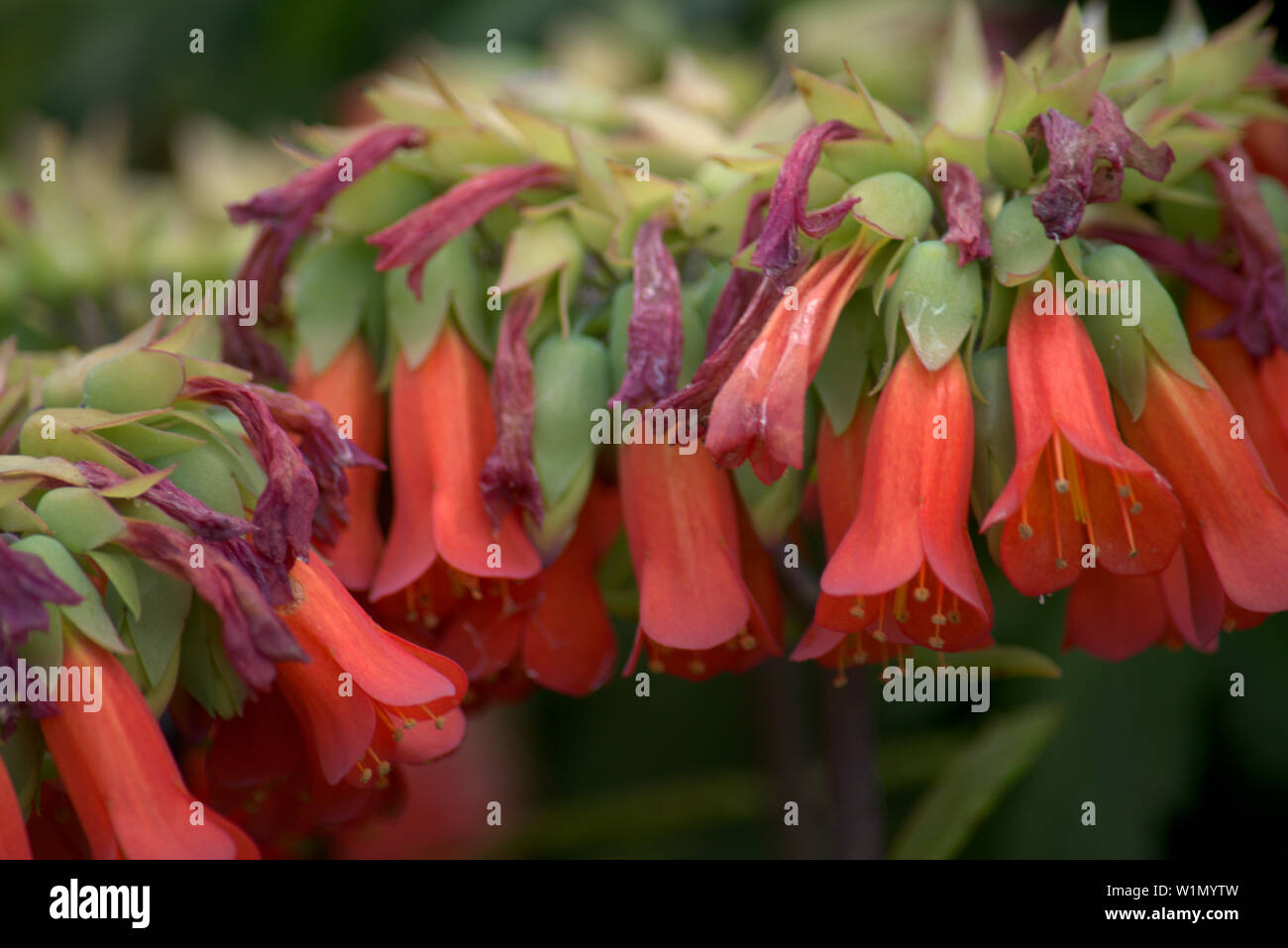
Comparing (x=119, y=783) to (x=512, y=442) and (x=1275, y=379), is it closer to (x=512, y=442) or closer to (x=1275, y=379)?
(x=512, y=442)

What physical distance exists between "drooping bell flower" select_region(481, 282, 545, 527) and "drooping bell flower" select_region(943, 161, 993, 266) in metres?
0.22

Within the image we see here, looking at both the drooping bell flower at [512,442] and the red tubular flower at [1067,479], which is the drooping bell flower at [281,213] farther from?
the red tubular flower at [1067,479]

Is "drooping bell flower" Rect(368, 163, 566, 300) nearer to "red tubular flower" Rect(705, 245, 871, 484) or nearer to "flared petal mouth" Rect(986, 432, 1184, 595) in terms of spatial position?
"red tubular flower" Rect(705, 245, 871, 484)

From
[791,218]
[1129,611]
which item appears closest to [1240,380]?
[1129,611]

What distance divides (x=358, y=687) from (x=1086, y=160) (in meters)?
0.39

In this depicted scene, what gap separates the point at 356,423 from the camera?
0.69 metres

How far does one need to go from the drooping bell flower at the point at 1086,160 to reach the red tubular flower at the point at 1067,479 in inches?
1.6

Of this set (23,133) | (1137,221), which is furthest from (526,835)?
(23,133)

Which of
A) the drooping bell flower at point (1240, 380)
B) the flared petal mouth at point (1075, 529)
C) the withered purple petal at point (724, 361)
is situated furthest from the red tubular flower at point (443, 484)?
the drooping bell flower at point (1240, 380)

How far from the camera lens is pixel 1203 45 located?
70 cm

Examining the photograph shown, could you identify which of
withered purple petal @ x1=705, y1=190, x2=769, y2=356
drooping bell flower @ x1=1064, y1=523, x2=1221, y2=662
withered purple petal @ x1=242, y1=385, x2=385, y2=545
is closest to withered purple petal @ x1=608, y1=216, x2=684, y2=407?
withered purple petal @ x1=705, y1=190, x2=769, y2=356

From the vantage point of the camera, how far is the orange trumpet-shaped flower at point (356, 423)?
67 cm

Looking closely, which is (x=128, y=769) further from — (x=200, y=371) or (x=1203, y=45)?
(x=1203, y=45)

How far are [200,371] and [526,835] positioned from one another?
A: 596mm
